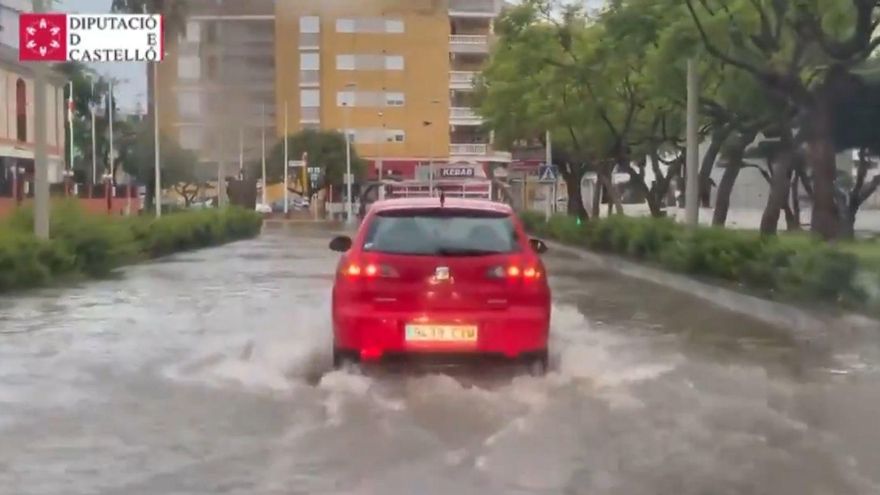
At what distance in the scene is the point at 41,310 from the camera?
18.4m

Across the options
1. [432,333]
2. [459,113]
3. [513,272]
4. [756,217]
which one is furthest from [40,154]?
[459,113]

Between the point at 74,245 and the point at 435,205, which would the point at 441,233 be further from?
the point at 74,245

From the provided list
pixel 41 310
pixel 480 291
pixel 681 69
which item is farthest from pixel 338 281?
pixel 681 69

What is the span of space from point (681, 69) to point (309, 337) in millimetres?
15581

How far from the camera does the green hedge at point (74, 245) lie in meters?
21.9

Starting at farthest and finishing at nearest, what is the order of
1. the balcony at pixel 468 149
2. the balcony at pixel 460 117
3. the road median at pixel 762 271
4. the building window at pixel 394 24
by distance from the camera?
1. the balcony at pixel 468 149
2. the balcony at pixel 460 117
3. the building window at pixel 394 24
4. the road median at pixel 762 271

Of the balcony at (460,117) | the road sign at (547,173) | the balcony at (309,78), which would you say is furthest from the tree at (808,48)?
the balcony at (460,117)

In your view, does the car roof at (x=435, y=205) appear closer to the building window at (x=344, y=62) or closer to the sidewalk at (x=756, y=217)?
the sidewalk at (x=756, y=217)

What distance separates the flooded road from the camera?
801 centimetres

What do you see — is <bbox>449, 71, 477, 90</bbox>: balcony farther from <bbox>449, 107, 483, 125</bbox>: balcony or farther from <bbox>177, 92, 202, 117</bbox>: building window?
<bbox>177, 92, 202, 117</bbox>: building window

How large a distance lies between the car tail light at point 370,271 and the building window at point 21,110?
47074 mm

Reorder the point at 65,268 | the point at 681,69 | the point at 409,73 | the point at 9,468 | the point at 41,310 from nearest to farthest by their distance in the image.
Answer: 1. the point at 9,468
2. the point at 41,310
3. the point at 65,268
4. the point at 681,69
5. the point at 409,73

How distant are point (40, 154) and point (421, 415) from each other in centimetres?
1573

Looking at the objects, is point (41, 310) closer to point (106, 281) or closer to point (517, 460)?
point (106, 281)
